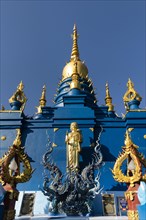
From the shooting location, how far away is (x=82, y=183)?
7.28 metres

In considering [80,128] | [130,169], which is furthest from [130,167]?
[80,128]

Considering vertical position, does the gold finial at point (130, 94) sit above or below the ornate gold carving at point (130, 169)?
above

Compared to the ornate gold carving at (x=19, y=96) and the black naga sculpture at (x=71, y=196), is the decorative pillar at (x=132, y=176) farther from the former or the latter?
the ornate gold carving at (x=19, y=96)

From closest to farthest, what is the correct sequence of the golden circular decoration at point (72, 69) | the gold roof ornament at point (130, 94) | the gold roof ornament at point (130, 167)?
the gold roof ornament at point (130, 167)
the gold roof ornament at point (130, 94)
the golden circular decoration at point (72, 69)

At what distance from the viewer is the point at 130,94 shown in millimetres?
13938

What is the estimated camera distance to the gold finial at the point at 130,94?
44.6ft

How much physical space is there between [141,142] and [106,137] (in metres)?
1.89

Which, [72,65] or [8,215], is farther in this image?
[72,65]

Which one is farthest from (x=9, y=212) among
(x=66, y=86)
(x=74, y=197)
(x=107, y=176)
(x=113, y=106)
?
(x=113, y=106)

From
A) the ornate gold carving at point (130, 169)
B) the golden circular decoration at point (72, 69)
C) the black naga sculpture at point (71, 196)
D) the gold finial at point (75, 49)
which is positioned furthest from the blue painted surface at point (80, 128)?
the gold finial at point (75, 49)

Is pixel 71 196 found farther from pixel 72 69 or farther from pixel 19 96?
pixel 72 69

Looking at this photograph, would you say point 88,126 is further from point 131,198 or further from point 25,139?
point 131,198

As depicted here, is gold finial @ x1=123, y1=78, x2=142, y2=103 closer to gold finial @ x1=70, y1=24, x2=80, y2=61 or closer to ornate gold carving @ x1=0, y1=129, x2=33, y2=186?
gold finial @ x1=70, y1=24, x2=80, y2=61

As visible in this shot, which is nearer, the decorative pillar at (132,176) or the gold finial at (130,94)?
the decorative pillar at (132,176)
